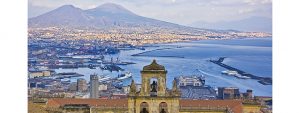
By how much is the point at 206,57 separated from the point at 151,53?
1356 mm

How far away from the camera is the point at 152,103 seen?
2000 cm

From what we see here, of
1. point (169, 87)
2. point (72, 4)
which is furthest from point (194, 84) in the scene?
point (72, 4)

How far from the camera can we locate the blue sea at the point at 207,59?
21.7 meters

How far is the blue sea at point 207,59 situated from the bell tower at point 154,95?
1.44 m

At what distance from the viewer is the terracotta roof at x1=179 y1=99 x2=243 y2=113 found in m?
21.2

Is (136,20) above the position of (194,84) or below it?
above

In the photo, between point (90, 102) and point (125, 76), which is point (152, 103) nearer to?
point (90, 102)

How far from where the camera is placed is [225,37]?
22.3 meters

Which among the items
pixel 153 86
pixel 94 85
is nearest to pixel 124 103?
pixel 153 86

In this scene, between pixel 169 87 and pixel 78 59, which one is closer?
pixel 169 87

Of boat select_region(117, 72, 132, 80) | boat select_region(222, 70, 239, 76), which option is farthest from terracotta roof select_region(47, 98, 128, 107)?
boat select_region(222, 70, 239, 76)

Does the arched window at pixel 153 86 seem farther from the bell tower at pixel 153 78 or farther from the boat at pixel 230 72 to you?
the boat at pixel 230 72

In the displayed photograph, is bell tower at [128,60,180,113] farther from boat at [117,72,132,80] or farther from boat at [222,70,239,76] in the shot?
boat at [222,70,239,76]
